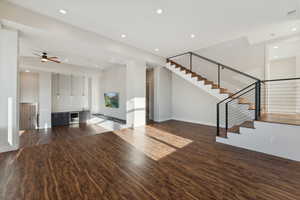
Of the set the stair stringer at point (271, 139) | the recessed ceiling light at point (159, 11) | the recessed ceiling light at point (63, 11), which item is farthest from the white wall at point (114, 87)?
the stair stringer at point (271, 139)

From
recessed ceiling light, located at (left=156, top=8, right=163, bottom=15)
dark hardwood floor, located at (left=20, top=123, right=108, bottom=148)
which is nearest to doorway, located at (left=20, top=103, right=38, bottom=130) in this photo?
dark hardwood floor, located at (left=20, top=123, right=108, bottom=148)

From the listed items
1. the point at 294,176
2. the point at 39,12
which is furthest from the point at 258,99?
the point at 39,12

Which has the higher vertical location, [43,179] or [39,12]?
[39,12]

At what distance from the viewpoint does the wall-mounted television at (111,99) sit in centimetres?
754

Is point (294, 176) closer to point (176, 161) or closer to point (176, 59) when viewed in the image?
point (176, 161)

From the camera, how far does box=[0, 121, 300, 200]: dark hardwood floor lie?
1684 millimetres

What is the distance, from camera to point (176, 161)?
8.42ft

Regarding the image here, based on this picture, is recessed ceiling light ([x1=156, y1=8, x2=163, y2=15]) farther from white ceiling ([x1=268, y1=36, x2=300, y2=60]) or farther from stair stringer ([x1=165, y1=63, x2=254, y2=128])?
white ceiling ([x1=268, y1=36, x2=300, y2=60])

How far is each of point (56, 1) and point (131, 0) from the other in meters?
1.60

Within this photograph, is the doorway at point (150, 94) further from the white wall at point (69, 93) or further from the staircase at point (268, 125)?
the white wall at point (69, 93)

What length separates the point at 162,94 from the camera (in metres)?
6.76

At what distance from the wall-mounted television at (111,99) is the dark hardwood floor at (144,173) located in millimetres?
4379

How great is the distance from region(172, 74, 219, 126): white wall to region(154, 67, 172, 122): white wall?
33 cm

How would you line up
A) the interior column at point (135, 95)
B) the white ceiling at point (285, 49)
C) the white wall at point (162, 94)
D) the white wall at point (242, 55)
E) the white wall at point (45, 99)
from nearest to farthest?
the white ceiling at point (285, 49) < the white wall at point (242, 55) < the interior column at point (135, 95) < the white wall at point (162, 94) < the white wall at point (45, 99)
